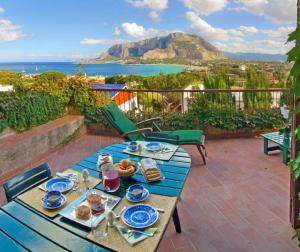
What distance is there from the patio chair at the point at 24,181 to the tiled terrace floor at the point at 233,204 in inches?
45.2

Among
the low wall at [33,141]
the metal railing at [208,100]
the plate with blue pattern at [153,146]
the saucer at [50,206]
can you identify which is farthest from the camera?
the metal railing at [208,100]

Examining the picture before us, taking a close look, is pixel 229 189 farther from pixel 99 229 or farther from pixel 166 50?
pixel 166 50

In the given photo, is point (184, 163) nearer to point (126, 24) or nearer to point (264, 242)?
point (264, 242)

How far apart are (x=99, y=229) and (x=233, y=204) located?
6.43 feet

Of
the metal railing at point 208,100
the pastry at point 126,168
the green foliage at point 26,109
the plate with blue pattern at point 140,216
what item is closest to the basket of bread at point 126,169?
the pastry at point 126,168

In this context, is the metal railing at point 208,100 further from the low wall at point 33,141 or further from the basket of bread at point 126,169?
the basket of bread at point 126,169

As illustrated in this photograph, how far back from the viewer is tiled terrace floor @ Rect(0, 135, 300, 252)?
7.73 feet

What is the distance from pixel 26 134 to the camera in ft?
15.5

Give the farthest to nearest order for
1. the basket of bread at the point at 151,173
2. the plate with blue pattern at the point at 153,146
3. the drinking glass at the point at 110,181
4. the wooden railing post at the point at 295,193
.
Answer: the plate with blue pattern at the point at 153,146 → the wooden railing post at the point at 295,193 → the basket of bread at the point at 151,173 → the drinking glass at the point at 110,181

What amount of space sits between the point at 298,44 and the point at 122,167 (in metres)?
1.41

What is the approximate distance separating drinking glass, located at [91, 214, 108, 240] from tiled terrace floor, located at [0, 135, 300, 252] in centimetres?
105

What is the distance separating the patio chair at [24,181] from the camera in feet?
6.13

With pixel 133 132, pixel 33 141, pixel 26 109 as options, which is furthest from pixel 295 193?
pixel 26 109

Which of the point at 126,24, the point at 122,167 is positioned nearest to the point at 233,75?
the point at 122,167
